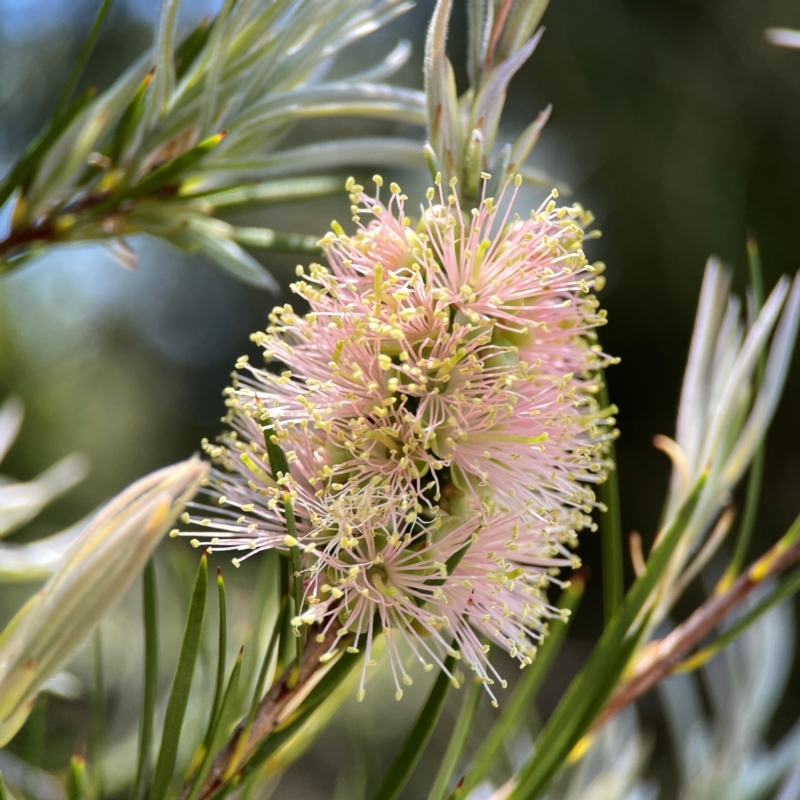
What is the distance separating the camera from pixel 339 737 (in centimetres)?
168

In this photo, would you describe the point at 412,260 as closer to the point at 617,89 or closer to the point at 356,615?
→ the point at 356,615

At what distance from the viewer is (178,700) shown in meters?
0.22

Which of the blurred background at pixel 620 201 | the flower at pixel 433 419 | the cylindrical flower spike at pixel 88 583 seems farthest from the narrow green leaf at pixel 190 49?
the blurred background at pixel 620 201

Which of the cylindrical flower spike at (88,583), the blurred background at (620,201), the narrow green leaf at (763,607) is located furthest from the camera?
the blurred background at (620,201)

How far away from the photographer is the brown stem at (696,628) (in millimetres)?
335

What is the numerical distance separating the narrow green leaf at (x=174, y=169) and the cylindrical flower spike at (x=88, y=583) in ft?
0.52

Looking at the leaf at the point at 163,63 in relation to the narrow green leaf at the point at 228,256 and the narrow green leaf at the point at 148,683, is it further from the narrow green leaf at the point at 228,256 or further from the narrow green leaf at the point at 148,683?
the narrow green leaf at the point at 148,683

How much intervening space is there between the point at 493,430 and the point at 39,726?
0.73 feet

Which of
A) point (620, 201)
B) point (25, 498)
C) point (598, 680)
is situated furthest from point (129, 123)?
point (620, 201)

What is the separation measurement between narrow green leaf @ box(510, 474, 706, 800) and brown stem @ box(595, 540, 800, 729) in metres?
0.05

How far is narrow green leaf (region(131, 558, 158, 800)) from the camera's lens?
236 mm

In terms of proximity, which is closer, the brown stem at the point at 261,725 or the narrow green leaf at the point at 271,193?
the brown stem at the point at 261,725

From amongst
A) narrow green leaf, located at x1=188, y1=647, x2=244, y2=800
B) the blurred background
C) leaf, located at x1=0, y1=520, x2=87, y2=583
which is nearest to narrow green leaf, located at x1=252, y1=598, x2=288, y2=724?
narrow green leaf, located at x1=188, y1=647, x2=244, y2=800

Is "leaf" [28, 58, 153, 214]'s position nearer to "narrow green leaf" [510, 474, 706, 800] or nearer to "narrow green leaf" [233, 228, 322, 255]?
"narrow green leaf" [233, 228, 322, 255]
